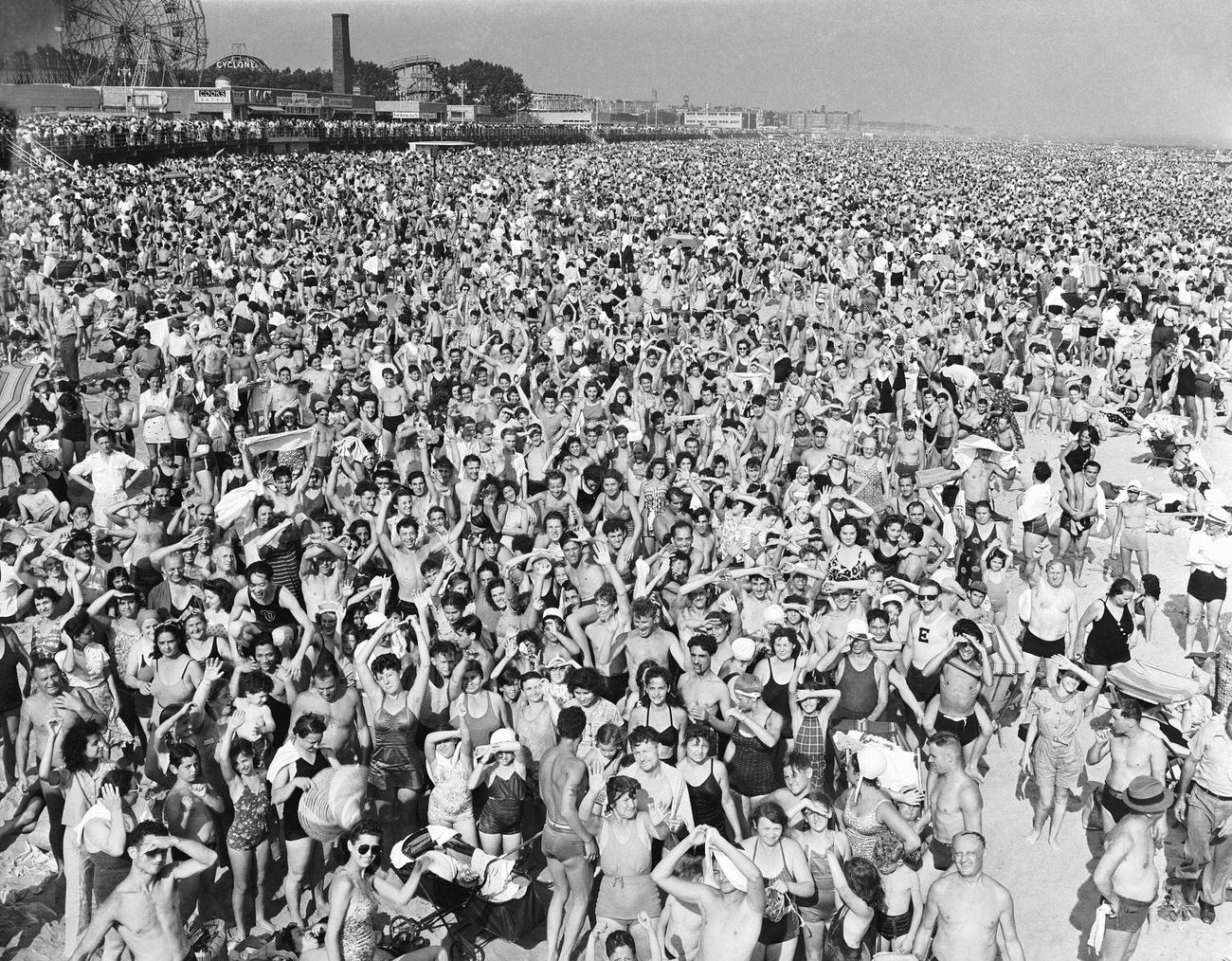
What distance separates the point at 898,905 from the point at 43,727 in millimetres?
3686

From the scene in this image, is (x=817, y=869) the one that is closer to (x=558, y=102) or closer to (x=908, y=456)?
(x=908, y=456)

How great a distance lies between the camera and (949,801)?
4.79 meters

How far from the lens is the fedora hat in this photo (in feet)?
14.2

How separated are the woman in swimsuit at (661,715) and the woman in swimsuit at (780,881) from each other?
0.81 meters

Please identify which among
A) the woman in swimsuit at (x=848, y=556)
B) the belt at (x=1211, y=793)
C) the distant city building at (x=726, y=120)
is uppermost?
the distant city building at (x=726, y=120)

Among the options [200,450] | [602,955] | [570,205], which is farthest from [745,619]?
[570,205]

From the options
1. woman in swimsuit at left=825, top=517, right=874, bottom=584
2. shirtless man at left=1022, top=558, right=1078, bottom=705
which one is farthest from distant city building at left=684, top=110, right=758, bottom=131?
shirtless man at left=1022, top=558, right=1078, bottom=705

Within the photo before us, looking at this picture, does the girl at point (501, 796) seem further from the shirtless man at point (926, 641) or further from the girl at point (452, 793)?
the shirtless man at point (926, 641)

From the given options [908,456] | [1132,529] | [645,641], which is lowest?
[1132,529]

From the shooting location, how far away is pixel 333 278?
56.7ft

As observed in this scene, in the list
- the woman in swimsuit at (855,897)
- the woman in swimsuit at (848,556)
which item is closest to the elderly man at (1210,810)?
the woman in swimsuit at (855,897)

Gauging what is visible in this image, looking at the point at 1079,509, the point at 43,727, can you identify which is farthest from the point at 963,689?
the point at 43,727

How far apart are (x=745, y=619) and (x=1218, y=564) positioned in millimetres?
3453

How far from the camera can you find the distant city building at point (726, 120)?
6708 inches
